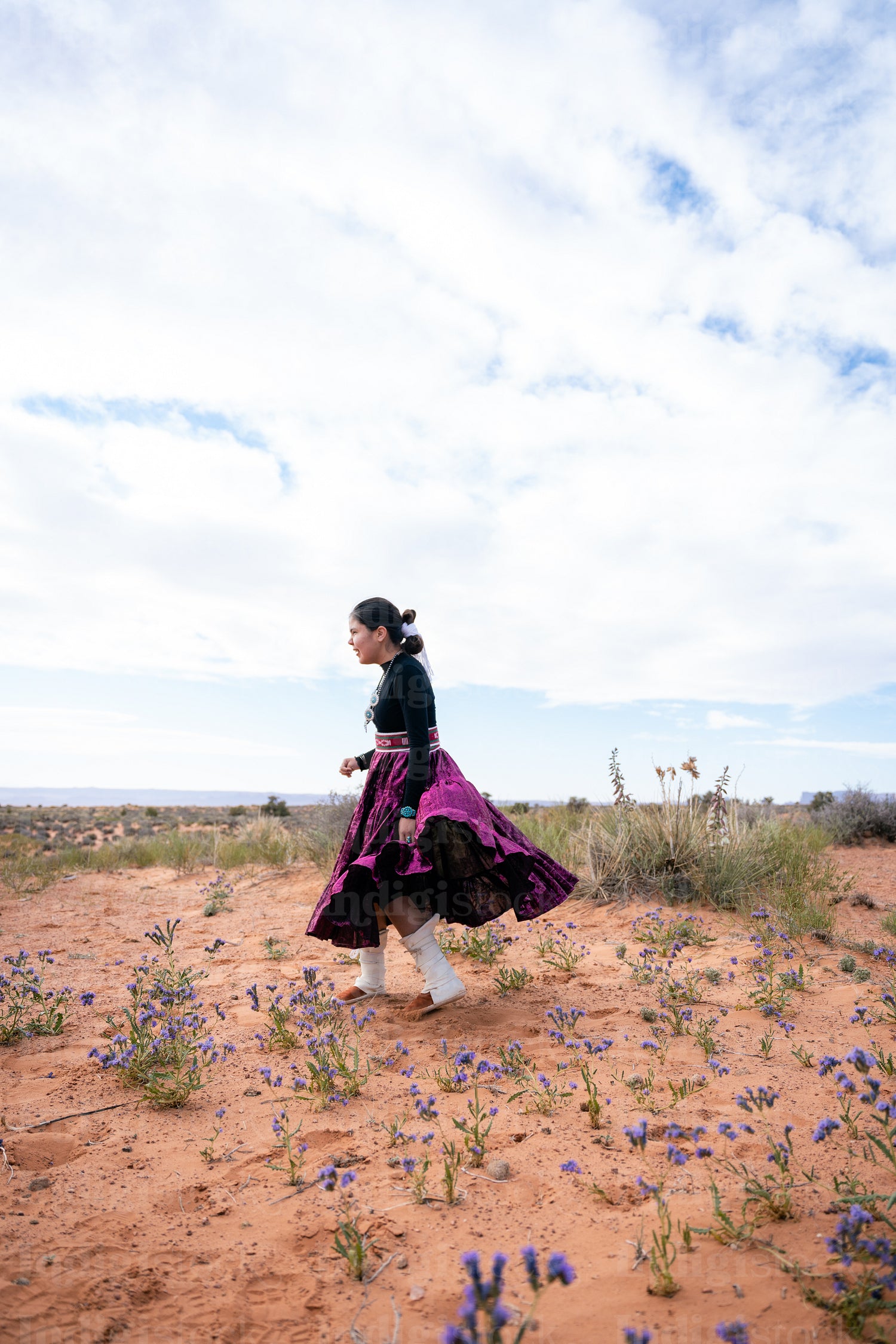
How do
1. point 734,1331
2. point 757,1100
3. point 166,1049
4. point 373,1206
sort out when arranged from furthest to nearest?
point 166,1049, point 757,1100, point 373,1206, point 734,1331

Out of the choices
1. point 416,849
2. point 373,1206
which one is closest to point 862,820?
point 416,849

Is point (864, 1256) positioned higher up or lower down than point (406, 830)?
lower down

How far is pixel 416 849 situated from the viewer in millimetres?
3674

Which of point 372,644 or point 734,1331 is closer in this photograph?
point 734,1331

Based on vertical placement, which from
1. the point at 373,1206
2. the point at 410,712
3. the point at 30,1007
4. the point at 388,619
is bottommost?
the point at 30,1007

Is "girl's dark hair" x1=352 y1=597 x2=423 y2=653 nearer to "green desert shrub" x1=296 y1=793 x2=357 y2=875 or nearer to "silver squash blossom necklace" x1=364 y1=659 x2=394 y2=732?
"silver squash blossom necklace" x1=364 y1=659 x2=394 y2=732

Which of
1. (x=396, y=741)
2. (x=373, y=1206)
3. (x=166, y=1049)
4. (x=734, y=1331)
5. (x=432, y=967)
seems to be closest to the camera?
(x=734, y=1331)

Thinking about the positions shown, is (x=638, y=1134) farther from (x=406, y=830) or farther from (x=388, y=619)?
(x=388, y=619)

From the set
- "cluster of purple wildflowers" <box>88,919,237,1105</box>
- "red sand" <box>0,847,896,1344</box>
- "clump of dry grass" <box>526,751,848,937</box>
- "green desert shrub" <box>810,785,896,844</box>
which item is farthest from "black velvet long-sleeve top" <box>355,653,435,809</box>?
"green desert shrub" <box>810,785,896,844</box>

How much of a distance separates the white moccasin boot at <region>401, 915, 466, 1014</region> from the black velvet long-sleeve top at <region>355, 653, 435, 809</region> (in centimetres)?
69

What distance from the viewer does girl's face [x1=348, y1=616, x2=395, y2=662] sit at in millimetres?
4227

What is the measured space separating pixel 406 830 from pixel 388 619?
1.24m

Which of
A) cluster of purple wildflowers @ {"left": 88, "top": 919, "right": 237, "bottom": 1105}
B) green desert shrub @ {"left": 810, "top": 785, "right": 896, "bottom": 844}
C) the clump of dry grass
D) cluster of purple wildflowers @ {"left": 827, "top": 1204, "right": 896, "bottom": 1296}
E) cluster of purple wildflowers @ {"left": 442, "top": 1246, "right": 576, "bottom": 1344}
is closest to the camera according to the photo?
cluster of purple wildflowers @ {"left": 442, "top": 1246, "right": 576, "bottom": 1344}

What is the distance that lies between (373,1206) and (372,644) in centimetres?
266
